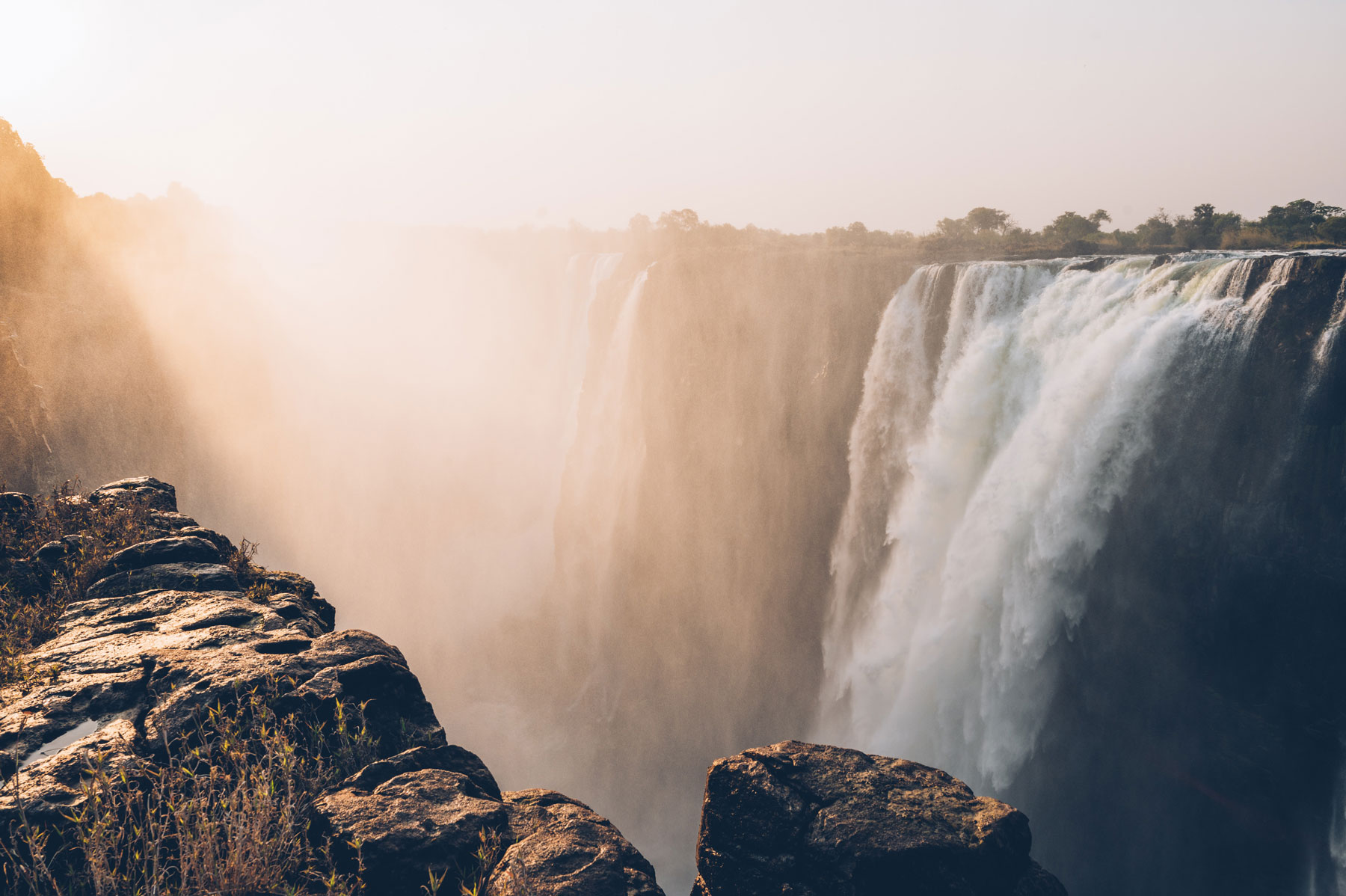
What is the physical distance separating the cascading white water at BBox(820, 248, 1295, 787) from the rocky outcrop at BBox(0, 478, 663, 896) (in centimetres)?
1211

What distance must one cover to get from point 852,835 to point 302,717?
3.01m

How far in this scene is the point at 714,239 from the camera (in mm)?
35219

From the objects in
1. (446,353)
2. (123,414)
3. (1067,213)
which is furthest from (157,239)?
(1067,213)

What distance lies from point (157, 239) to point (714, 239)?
28884mm

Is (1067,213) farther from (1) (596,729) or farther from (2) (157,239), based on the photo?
(2) (157,239)

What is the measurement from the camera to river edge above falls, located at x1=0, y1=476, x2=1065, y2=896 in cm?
280

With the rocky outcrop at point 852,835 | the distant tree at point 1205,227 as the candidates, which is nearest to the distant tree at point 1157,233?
the distant tree at point 1205,227

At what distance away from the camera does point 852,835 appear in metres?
3.08

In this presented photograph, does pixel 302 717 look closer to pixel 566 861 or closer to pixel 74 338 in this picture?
pixel 566 861

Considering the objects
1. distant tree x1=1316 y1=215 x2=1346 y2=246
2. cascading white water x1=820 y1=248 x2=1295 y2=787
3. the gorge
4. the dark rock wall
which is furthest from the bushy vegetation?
distant tree x1=1316 y1=215 x2=1346 y2=246

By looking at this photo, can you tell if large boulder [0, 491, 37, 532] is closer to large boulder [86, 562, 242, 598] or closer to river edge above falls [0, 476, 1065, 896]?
large boulder [86, 562, 242, 598]

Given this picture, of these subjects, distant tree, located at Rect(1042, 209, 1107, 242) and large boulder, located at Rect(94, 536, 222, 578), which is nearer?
large boulder, located at Rect(94, 536, 222, 578)

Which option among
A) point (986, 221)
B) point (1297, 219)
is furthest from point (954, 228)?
point (1297, 219)

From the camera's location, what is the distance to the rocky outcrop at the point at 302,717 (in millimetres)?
2773
